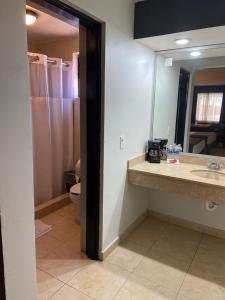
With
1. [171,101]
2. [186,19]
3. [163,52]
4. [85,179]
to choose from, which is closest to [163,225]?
[85,179]

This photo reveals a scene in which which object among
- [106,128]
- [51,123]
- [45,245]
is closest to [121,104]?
[106,128]

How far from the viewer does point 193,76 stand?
248cm

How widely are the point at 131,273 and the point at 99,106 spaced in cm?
143

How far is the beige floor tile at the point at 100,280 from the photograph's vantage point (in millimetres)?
1753

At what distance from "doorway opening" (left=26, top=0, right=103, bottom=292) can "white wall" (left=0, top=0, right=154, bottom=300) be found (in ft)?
0.35

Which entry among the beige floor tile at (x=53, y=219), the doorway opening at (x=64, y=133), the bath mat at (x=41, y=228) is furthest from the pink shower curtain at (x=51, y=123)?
Result: the bath mat at (x=41, y=228)

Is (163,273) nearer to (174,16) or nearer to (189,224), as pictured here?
(189,224)

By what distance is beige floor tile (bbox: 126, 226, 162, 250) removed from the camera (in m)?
2.39

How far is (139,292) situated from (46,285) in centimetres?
73

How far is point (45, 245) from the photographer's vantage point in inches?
91.0

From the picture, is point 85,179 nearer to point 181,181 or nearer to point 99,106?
point 99,106

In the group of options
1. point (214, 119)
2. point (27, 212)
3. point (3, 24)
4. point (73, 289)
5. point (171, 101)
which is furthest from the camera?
point (171, 101)

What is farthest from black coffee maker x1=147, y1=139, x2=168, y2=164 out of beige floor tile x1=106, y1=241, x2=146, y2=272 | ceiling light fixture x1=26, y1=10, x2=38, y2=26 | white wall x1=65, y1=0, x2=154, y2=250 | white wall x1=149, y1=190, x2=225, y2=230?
ceiling light fixture x1=26, y1=10, x2=38, y2=26

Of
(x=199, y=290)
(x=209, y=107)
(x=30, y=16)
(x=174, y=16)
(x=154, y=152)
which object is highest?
(x=30, y=16)
